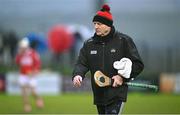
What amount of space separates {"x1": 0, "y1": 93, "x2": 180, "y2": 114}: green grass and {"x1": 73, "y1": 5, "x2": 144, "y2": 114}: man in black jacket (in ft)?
26.2

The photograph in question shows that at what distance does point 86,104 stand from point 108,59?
10.7m

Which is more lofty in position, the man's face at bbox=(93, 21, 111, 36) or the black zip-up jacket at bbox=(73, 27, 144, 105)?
the man's face at bbox=(93, 21, 111, 36)

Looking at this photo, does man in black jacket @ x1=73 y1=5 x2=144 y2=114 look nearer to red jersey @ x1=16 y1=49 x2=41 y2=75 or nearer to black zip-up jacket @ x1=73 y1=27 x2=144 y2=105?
black zip-up jacket @ x1=73 y1=27 x2=144 y2=105

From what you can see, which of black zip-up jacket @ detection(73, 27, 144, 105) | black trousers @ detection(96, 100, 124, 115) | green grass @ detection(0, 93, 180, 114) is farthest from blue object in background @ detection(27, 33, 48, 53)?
black trousers @ detection(96, 100, 124, 115)

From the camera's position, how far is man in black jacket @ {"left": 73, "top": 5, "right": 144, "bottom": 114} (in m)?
9.37

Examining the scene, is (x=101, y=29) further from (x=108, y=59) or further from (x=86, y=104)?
(x=86, y=104)

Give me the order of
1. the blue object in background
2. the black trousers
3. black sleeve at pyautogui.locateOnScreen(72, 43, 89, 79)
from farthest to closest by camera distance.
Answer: the blue object in background → black sleeve at pyautogui.locateOnScreen(72, 43, 89, 79) → the black trousers

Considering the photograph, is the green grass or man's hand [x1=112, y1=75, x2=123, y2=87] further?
the green grass

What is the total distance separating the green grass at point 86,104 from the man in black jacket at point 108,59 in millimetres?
7997

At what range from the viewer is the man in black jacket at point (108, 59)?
30.7 feet

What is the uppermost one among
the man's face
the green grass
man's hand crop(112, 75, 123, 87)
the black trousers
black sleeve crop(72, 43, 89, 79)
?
the man's face

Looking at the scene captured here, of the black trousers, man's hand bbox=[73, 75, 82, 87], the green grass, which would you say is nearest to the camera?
man's hand bbox=[73, 75, 82, 87]

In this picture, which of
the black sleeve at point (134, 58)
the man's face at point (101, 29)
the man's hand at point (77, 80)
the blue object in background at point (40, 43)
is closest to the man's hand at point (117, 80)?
the black sleeve at point (134, 58)

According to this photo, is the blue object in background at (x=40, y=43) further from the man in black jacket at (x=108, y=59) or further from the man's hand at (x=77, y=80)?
the man's hand at (x=77, y=80)
